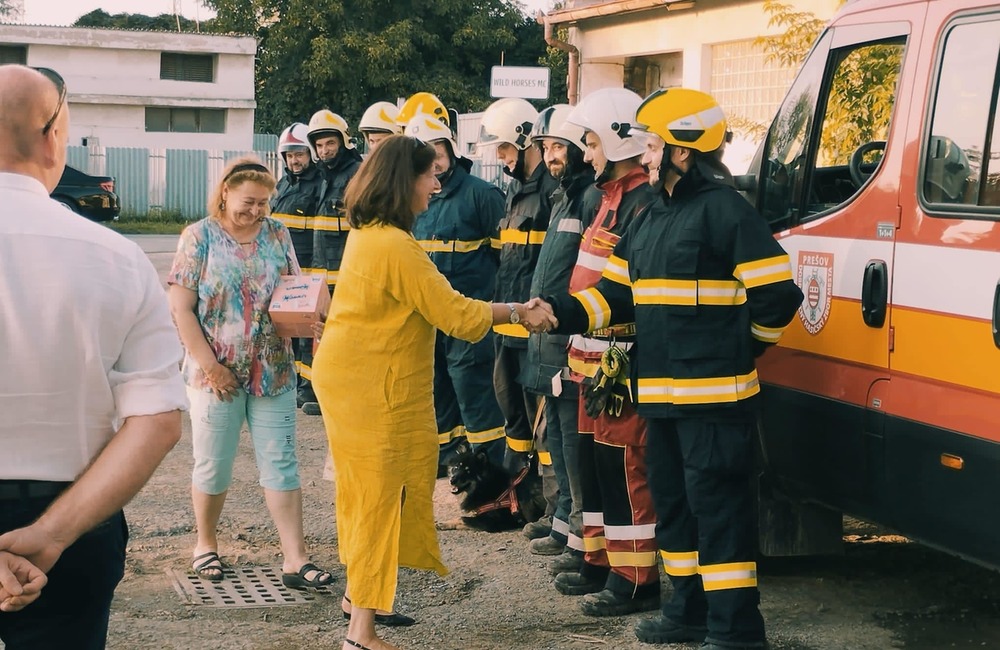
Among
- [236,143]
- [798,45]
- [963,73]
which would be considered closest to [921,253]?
[963,73]

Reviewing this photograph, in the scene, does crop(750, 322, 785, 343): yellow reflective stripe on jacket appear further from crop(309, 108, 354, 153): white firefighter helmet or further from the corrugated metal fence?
the corrugated metal fence

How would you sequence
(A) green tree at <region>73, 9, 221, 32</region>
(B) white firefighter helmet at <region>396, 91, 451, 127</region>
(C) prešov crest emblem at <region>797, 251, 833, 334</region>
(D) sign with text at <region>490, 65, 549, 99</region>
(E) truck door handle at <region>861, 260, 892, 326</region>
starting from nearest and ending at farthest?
(E) truck door handle at <region>861, 260, 892, 326</region>, (C) prešov crest emblem at <region>797, 251, 833, 334</region>, (B) white firefighter helmet at <region>396, 91, 451, 127</region>, (D) sign with text at <region>490, 65, 549, 99</region>, (A) green tree at <region>73, 9, 221, 32</region>

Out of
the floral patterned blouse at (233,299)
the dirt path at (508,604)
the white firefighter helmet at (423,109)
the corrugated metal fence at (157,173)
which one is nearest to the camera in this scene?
the dirt path at (508,604)

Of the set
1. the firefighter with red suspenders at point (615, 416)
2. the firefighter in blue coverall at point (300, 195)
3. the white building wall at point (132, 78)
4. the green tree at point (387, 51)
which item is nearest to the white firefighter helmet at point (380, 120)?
the firefighter in blue coverall at point (300, 195)

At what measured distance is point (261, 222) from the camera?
5.87m

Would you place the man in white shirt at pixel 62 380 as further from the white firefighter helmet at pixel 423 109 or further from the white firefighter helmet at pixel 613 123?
the white firefighter helmet at pixel 423 109

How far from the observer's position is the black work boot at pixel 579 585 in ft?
18.6

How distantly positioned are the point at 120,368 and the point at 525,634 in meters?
2.81

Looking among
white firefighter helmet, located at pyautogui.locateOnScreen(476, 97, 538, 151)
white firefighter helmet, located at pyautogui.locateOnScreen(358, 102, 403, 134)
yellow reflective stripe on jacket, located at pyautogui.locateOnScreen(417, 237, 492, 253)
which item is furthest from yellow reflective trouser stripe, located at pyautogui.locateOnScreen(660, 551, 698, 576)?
white firefighter helmet, located at pyautogui.locateOnScreen(358, 102, 403, 134)

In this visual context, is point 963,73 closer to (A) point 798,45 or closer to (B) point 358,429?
(B) point 358,429

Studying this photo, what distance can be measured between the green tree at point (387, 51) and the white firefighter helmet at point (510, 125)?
103 feet

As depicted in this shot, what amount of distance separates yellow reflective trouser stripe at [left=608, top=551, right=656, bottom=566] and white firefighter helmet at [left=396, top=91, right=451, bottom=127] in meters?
3.23

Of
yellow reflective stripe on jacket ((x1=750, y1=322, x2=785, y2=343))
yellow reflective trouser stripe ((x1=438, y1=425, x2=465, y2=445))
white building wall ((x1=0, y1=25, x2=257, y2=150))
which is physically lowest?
yellow reflective trouser stripe ((x1=438, y1=425, x2=465, y2=445))

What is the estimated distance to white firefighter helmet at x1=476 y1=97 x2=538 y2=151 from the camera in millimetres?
6879
